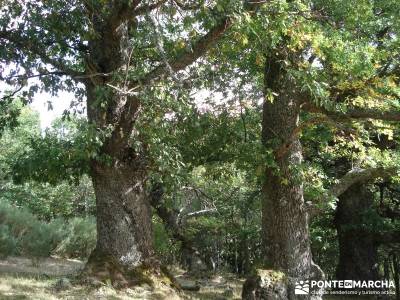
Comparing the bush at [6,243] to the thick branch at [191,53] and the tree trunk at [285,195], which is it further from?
the thick branch at [191,53]

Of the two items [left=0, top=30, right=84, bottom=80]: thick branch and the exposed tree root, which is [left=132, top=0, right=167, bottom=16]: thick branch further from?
the exposed tree root

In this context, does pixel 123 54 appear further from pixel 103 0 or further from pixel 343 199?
pixel 343 199

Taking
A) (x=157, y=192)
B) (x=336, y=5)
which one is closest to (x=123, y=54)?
(x=336, y=5)

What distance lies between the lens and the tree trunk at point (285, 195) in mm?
9141

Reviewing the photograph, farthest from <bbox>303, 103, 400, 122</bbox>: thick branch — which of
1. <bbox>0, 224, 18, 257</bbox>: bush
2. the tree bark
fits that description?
<bbox>0, 224, 18, 257</bbox>: bush

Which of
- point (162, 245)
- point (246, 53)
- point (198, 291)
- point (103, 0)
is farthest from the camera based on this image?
point (162, 245)

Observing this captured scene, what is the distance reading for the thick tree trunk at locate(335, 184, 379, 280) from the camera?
47.5 ft

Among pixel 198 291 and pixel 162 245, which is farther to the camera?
pixel 162 245

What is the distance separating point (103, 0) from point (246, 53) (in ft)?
13.1

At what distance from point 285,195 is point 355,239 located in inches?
272

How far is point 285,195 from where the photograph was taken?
9.35 m

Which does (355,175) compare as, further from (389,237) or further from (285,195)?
(389,237)

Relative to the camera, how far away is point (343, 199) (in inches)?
594

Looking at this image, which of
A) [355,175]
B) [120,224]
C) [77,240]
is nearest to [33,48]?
[120,224]
